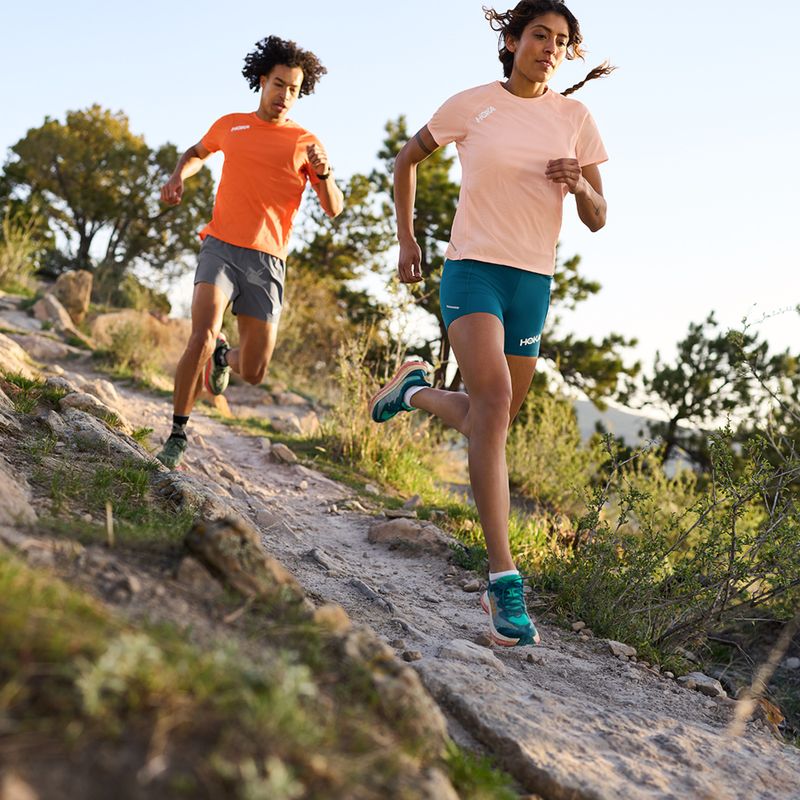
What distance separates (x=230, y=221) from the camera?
4742 millimetres

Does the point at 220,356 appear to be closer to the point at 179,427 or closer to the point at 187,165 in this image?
the point at 179,427

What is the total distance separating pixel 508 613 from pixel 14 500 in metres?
1.60

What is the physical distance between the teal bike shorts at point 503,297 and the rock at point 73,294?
10.5 m

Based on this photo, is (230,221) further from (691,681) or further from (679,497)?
(679,497)

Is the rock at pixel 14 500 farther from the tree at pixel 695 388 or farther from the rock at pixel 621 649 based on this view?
the tree at pixel 695 388

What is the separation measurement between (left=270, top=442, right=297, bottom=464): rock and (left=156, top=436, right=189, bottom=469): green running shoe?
1824 mm

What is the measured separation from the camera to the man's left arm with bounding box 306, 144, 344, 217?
4.57 metres

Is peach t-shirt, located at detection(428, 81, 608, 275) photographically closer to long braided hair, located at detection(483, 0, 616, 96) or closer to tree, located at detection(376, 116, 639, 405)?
long braided hair, located at detection(483, 0, 616, 96)

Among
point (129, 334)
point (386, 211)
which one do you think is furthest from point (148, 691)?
point (386, 211)

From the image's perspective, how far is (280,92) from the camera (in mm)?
4863

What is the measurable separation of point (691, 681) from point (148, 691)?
2.62 meters

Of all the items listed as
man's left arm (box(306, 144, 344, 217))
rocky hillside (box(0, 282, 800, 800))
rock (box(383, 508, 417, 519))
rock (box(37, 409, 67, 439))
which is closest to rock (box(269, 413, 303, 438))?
rock (box(383, 508, 417, 519))

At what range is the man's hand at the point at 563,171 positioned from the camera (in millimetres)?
3148

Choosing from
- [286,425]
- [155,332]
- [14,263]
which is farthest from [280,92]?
[14,263]
